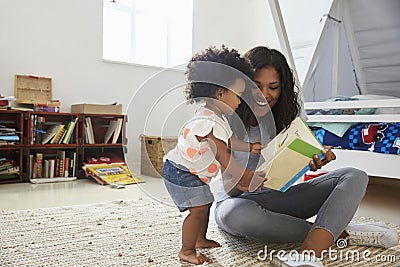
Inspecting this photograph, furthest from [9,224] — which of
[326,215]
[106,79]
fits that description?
[106,79]

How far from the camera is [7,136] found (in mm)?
2354

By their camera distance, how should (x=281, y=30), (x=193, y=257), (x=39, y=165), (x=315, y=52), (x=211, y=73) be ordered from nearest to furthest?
(x=211, y=73), (x=193, y=257), (x=281, y=30), (x=315, y=52), (x=39, y=165)

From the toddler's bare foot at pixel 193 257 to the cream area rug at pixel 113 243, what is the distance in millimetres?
18

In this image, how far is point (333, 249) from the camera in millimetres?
1158

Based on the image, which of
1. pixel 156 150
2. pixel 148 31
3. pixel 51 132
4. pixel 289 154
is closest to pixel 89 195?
pixel 51 132

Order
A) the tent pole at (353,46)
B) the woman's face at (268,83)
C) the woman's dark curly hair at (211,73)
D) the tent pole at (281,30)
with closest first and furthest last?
the woman's dark curly hair at (211,73) < the woman's face at (268,83) < the tent pole at (281,30) < the tent pole at (353,46)

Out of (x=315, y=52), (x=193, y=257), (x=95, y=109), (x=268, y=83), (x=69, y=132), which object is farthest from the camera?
(x=95, y=109)

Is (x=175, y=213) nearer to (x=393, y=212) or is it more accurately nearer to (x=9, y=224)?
(x=9, y=224)

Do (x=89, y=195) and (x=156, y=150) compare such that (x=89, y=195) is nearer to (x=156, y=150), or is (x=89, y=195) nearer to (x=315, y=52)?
(x=156, y=150)

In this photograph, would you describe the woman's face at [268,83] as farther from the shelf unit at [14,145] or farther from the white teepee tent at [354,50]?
the shelf unit at [14,145]

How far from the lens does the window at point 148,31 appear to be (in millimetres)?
3219

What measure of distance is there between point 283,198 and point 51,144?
185 cm

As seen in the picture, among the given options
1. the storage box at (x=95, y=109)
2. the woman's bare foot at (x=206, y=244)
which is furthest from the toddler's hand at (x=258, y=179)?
the storage box at (x=95, y=109)

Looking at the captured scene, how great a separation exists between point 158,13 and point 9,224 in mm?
2520
